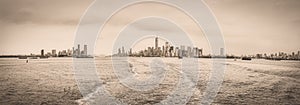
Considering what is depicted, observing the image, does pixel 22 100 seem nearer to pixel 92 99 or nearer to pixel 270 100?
pixel 92 99

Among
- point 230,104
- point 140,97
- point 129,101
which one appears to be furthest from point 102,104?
point 230,104

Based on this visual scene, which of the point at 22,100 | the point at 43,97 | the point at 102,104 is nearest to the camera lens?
the point at 102,104

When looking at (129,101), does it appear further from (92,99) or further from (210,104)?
(210,104)

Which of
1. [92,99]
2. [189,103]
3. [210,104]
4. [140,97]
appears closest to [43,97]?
[92,99]

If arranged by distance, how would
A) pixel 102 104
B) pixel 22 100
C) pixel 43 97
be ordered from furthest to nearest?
pixel 43 97 < pixel 22 100 < pixel 102 104

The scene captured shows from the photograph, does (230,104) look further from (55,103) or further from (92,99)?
(55,103)

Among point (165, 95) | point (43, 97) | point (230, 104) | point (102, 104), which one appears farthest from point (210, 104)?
point (43, 97)

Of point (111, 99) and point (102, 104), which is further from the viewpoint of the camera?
point (111, 99)

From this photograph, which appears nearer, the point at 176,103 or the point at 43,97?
the point at 176,103
